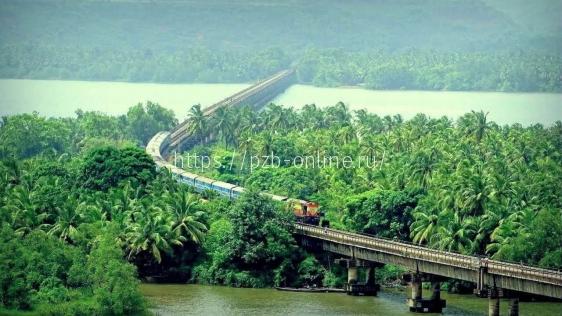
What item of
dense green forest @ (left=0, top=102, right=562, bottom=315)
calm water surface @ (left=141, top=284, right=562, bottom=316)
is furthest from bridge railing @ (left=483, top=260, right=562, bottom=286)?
dense green forest @ (left=0, top=102, right=562, bottom=315)

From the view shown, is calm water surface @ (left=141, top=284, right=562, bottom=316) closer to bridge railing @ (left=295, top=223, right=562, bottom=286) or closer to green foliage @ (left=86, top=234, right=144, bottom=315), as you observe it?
bridge railing @ (left=295, top=223, right=562, bottom=286)

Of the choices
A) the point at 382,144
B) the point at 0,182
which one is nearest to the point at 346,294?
the point at 0,182

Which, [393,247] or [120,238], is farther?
[120,238]

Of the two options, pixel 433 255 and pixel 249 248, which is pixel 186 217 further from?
pixel 433 255

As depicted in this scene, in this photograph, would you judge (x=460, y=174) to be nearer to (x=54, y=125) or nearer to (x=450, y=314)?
(x=450, y=314)

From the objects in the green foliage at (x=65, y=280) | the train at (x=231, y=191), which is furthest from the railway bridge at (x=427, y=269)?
the green foliage at (x=65, y=280)

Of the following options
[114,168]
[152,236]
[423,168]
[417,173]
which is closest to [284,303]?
[152,236]
